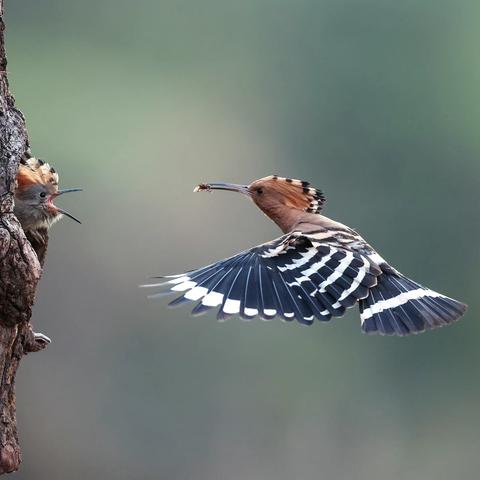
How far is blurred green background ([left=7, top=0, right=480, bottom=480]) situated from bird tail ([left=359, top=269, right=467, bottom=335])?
76.1 inches

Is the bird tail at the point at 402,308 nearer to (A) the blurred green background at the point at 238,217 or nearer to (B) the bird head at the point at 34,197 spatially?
(B) the bird head at the point at 34,197

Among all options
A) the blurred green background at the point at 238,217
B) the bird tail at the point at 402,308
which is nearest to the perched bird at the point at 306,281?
the bird tail at the point at 402,308

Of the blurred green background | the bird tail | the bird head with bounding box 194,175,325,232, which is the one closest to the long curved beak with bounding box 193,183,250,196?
the bird head with bounding box 194,175,325,232

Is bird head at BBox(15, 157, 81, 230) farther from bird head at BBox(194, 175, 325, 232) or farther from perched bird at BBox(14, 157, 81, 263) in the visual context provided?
bird head at BBox(194, 175, 325, 232)

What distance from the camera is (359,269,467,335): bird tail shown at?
102 inches

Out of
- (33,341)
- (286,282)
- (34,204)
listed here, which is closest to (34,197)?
(34,204)

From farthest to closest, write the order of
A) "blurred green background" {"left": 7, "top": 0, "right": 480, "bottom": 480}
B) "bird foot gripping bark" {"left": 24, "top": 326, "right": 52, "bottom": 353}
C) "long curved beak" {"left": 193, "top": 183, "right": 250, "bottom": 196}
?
"blurred green background" {"left": 7, "top": 0, "right": 480, "bottom": 480}
"long curved beak" {"left": 193, "top": 183, "right": 250, "bottom": 196}
"bird foot gripping bark" {"left": 24, "top": 326, "right": 52, "bottom": 353}

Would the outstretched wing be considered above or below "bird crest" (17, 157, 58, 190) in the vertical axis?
below

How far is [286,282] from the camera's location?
2.53 m

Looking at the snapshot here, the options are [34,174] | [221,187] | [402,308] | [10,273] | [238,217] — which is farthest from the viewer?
[238,217]

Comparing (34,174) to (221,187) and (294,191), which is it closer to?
(221,187)

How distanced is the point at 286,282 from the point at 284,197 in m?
0.43

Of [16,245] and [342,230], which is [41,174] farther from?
[342,230]

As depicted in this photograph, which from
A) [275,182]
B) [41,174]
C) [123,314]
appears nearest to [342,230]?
[275,182]
